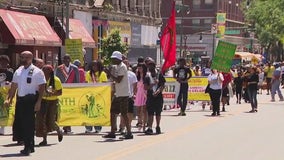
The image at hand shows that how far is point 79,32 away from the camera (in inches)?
1647

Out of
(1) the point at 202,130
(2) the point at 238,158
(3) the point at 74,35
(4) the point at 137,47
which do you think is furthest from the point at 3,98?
(4) the point at 137,47

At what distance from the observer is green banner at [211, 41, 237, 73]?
2384 cm

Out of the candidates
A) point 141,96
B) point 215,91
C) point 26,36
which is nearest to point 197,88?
point 215,91

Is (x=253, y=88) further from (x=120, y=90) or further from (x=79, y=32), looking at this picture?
(x=79, y=32)

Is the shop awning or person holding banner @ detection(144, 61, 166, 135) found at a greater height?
the shop awning

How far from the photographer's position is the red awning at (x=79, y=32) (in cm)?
4094

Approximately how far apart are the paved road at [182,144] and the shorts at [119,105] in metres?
0.63

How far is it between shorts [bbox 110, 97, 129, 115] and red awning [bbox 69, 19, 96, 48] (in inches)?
1039

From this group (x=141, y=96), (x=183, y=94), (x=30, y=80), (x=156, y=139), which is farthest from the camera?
(x=183, y=94)

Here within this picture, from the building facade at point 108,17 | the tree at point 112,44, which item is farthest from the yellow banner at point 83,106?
the tree at point 112,44

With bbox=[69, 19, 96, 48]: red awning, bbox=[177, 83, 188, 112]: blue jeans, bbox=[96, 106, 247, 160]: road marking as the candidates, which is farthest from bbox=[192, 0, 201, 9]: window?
bbox=[96, 106, 247, 160]: road marking

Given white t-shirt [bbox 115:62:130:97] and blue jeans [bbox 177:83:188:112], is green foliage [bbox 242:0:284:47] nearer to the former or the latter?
blue jeans [bbox 177:83:188:112]

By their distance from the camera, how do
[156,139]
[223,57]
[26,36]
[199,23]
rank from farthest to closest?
[199,23]
[26,36]
[223,57]
[156,139]

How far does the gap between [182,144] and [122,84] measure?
1.78 m
